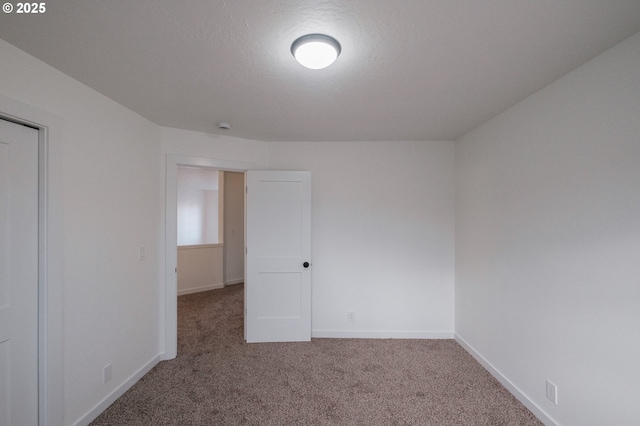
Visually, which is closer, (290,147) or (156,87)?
(156,87)

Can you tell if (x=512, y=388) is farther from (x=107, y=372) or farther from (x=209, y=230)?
(x=209, y=230)

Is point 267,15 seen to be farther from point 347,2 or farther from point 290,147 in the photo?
point 290,147

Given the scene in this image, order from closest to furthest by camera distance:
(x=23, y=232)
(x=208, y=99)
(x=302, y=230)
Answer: (x=23, y=232)
(x=208, y=99)
(x=302, y=230)

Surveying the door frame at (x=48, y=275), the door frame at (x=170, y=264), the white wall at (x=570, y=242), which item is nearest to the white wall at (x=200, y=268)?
the door frame at (x=170, y=264)

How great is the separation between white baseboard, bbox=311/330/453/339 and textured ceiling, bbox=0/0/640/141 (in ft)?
8.25

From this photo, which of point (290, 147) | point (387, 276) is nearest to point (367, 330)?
point (387, 276)

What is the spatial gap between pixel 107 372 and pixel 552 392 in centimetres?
327

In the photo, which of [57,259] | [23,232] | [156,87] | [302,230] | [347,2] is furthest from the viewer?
[302,230]

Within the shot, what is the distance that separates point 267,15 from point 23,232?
73.0 inches

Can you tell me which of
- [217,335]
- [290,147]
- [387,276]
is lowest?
[217,335]

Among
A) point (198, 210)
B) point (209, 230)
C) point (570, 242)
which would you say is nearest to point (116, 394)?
point (570, 242)

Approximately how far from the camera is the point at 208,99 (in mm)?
2080

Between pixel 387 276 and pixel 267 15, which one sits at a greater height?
pixel 267 15

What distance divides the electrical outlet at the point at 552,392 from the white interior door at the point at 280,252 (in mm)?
2146
